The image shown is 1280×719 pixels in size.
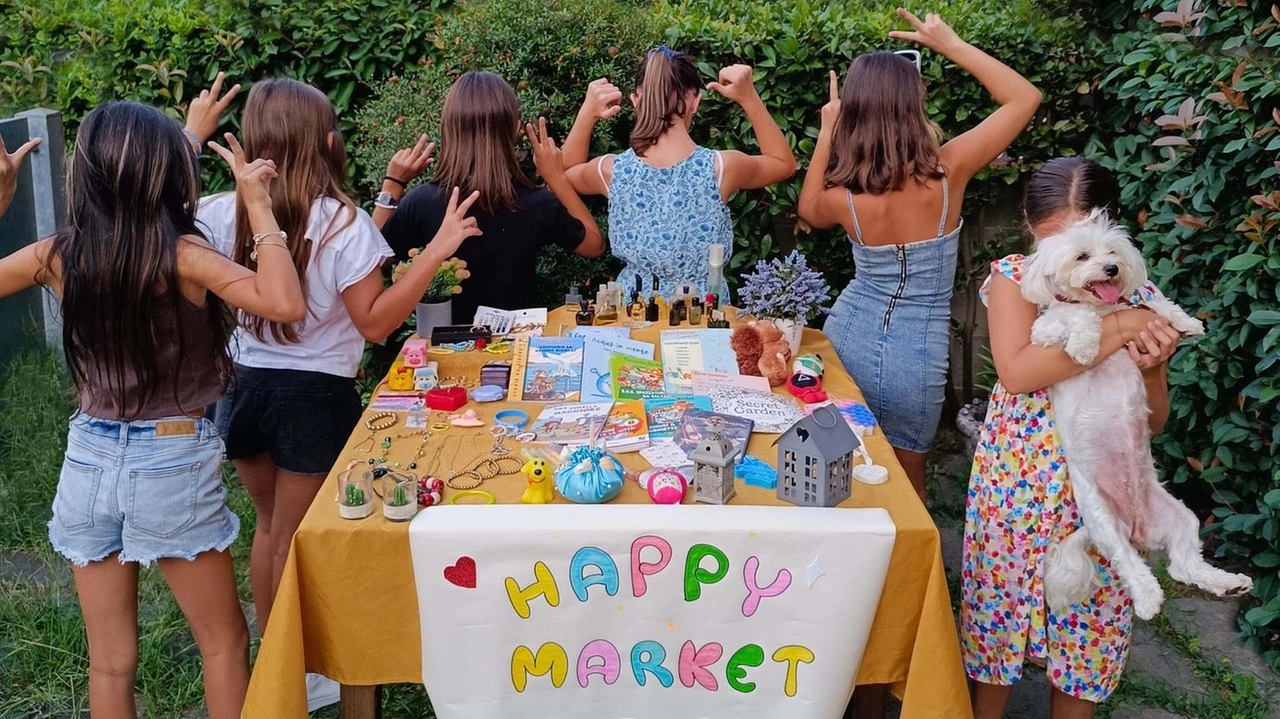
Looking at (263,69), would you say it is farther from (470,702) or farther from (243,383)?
(470,702)

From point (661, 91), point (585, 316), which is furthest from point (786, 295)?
point (661, 91)

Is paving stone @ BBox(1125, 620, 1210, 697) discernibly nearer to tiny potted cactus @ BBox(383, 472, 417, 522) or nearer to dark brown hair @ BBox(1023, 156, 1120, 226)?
dark brown hair @ BBox(1023, 156, 1120, 226)

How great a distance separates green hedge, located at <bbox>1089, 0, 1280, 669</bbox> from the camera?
338cm

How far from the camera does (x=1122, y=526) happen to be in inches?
90.4

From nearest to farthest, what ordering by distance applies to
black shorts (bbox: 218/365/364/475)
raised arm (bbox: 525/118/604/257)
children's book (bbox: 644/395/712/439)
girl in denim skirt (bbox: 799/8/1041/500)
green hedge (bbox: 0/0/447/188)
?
1. children's book (bbox: 644/395/712/439)
2. black shorts (bbox: 218/365/364/475)
3. girl in denim skirt (bbox: 799/8/1041/500)
4. raised arm (bbox: 525/118/604/257)
5. green hedge (bbox: 0/0/447/188)

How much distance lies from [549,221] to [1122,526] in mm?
2120

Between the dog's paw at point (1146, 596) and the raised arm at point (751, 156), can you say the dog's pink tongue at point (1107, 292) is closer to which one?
the dog's paw at point (1146, 596)

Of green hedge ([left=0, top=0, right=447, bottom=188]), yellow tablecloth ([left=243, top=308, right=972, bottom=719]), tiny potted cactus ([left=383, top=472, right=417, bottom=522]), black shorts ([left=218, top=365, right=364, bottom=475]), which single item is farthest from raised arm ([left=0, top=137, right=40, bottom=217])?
green hedge ([left=0, top=0, right=447, bottom=188])

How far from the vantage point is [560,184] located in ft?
12.2

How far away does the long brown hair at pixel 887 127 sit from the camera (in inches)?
121

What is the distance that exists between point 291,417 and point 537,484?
0.92 meters

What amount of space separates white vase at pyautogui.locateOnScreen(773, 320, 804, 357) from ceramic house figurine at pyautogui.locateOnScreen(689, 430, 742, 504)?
3.00 feet

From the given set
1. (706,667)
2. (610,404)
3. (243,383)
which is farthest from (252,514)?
(706,667)

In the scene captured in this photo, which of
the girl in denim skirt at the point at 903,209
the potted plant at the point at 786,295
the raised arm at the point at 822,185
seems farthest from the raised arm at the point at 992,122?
the potted plant at the point at 786,295
